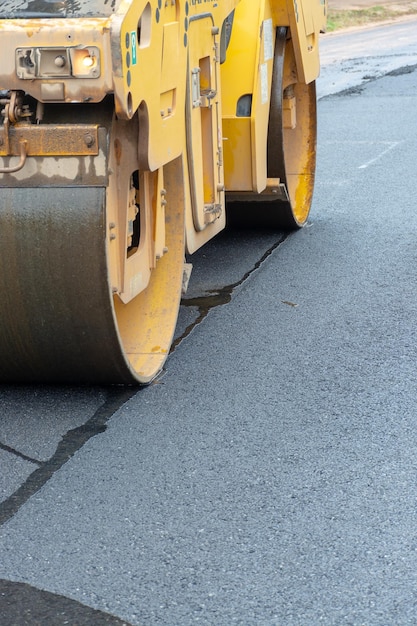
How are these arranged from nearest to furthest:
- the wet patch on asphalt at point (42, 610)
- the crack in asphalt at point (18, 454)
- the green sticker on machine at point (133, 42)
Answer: the wet patch on asphalt at point (42, 610)
the green sticker on machine at point (133, 42)
the crack in asphalt at point (18, 454)

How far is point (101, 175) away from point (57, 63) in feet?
1.23

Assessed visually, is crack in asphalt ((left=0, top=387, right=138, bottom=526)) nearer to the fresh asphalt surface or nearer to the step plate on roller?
the fresh asphalt surface

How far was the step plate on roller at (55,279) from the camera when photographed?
361 cm

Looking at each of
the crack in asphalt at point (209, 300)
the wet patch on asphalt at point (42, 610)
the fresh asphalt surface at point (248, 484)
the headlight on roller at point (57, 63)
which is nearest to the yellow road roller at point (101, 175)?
the headlight on roller at point (57, 63)

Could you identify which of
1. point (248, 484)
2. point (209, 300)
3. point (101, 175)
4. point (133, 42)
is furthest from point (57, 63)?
point (209, 300)

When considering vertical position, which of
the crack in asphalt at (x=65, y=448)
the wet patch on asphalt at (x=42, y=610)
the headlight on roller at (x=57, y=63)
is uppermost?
the headlight on roller at (x=57, y=63)

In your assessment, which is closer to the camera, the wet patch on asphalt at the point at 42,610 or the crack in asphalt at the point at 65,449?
the wet patch on asphalt at the point at 42,610

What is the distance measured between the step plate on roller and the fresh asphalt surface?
0.30 meters

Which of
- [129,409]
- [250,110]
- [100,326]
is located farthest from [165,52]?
[250,110]

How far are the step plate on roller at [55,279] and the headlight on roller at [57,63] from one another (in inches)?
14.6

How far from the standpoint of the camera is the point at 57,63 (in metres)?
3.44

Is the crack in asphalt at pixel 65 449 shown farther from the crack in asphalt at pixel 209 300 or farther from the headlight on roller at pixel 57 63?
the headlight on roller at pixel 57 63

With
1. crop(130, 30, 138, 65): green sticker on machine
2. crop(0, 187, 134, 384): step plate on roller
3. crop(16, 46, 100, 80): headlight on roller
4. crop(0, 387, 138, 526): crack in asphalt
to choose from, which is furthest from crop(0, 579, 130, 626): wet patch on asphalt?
crop(130, 30, 138, 65): green sticker on machine

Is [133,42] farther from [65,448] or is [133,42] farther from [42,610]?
[42,610]
